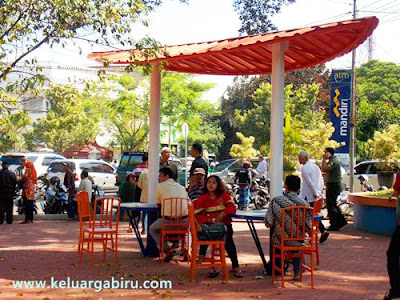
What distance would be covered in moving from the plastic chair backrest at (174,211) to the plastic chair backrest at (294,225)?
1.98m

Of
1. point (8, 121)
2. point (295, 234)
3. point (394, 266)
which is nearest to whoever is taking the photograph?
point (394, 266)

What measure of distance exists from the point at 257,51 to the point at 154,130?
2.18 metres

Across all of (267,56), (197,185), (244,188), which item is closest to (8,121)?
(197,185)

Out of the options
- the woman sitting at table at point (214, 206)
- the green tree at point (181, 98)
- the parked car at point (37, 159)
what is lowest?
the woman sitting at table at point (214, 206)

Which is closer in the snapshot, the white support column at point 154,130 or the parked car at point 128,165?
the white support column at point 154,130

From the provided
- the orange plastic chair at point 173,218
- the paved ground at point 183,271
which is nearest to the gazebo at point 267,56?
the orange plastic chair at point 173,218

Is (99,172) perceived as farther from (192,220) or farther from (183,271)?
(192,220)

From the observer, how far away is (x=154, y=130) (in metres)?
10.7

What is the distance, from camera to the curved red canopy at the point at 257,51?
807 centimetres

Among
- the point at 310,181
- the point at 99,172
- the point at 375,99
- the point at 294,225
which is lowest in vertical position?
the point at 294,225

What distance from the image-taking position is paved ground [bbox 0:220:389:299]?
7395 millimetres

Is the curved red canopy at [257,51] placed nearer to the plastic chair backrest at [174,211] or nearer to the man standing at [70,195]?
the plastic chair backrest at [174,211]

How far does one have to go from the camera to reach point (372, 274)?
29.1 feet

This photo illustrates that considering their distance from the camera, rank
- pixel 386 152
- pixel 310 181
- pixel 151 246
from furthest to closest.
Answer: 1. pixel 386 152
2. pixel 310 181
3. pixel 151 246
